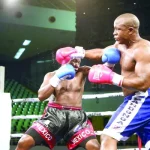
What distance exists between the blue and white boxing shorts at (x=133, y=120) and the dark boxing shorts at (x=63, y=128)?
0.54 meters

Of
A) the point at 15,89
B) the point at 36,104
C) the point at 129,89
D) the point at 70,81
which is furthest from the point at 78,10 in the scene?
the point at 129,89

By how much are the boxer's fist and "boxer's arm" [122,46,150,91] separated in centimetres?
21

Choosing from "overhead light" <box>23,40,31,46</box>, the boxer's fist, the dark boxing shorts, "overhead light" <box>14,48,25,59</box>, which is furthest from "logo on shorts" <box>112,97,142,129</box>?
"overhead light" <box>14,48,25,59</box>

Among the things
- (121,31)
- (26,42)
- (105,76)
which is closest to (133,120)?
(105,76)

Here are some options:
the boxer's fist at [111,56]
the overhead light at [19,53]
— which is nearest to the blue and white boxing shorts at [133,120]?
the boxer's fist at [111,56]

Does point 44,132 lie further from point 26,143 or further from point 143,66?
point 143,66

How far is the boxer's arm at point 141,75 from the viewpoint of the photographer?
196cm

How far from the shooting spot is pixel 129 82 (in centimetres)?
199

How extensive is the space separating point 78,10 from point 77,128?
868cm

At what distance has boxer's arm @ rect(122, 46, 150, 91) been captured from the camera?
1963mm

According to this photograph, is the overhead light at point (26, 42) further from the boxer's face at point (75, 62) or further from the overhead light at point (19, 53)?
the boxer's face at point (75, 62)

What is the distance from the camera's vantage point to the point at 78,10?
428 inches

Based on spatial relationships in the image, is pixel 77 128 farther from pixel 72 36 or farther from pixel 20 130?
pixel 72 36

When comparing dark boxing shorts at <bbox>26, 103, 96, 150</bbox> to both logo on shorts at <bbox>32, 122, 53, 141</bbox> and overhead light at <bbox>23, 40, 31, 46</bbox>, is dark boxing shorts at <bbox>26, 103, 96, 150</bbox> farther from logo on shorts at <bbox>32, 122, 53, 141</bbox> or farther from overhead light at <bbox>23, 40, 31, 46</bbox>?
overhead light at <bbox>23, 40, 31, 46</bbox>
